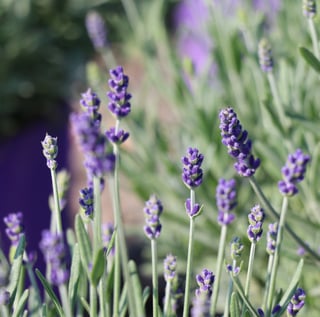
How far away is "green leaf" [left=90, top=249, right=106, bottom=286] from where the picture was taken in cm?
83

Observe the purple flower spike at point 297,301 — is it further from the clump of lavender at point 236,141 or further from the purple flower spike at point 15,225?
the purple flower spike at point 15,225

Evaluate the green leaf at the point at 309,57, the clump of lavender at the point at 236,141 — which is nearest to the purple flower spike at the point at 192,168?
the clump of lavender at the point at 236,141

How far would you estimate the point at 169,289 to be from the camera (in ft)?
3.18

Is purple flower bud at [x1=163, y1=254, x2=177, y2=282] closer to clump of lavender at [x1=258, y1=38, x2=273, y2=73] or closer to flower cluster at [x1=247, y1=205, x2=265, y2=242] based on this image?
flower cluster at [x1=247, y1=205, x2=265, y2=242]

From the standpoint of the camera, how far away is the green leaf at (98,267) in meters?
0.83

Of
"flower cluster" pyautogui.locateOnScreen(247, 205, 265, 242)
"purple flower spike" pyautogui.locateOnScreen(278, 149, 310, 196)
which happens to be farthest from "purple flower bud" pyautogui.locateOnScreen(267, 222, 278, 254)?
"purple flower spike" pyautogui.locateOnScreen(278, 149, 310, 196)

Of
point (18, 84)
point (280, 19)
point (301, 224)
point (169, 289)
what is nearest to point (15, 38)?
point (18, 84)

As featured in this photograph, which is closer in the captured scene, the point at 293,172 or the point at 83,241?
the point at 293,172

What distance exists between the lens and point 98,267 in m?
0.85

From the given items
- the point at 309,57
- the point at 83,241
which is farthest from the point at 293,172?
the point at 309,57

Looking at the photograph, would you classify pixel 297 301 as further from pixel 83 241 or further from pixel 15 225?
pixel 15 225

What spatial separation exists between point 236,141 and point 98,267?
0.25m

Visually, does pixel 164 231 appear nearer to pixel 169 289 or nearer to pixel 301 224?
pixel 301 224

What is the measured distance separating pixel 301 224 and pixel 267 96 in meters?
Result: 0.36
